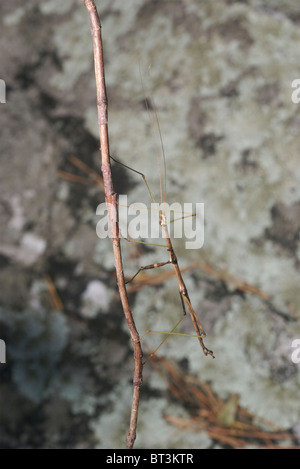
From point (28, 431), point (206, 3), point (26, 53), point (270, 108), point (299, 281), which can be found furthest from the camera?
point (26, 53)

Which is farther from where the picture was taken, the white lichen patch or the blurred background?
the white lichen patch

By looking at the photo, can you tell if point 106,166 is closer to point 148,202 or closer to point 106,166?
point 106,166

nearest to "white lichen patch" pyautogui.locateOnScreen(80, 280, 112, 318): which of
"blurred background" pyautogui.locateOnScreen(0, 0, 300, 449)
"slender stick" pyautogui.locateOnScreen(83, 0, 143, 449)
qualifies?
"blurred background" pyautogui.locateOnScreen(0, 0, 300, 449)

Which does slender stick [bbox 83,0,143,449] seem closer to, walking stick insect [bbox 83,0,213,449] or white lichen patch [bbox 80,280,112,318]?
walking stick insect [bbox 83,0,213,449]

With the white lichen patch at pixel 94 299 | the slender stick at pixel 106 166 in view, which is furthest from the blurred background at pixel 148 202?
the slender stick at pixel 106 166

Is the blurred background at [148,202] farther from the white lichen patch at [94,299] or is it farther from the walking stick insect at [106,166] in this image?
the walking stick insect at [106,166]

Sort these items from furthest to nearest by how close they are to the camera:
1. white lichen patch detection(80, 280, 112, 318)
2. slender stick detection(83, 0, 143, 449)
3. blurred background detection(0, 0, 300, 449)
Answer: white lichen patch detection(80, 280, 112, 318) → blurred background detection(0, 0, 300, 449) → slender stick detection(83, 0, 143, 449)

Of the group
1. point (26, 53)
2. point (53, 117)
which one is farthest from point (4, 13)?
point (53, 117)

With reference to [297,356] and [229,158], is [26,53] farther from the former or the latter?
[297,356]

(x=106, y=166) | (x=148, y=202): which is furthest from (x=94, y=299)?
(x=106, y=166)
